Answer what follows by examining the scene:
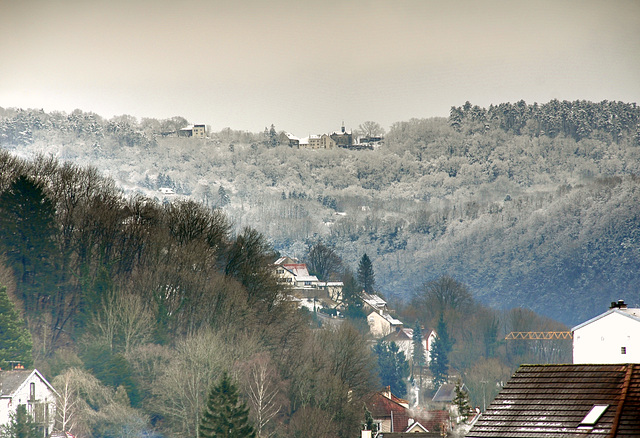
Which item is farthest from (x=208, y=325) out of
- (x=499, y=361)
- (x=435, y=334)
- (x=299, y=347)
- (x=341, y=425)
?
(x=435, y=334)

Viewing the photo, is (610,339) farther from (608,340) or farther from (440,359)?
(440,359)

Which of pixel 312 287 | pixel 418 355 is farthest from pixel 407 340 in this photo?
pixel 312 287

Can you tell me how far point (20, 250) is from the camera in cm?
8288

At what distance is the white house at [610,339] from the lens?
1503 inches

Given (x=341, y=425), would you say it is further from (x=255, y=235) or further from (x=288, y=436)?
(x=255, y=235)

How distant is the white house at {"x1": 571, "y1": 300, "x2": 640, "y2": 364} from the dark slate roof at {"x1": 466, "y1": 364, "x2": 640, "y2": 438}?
10064mm

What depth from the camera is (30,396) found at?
212 feet

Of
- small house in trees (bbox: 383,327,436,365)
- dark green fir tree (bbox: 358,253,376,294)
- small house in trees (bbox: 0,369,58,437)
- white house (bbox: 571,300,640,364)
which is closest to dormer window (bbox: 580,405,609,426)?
white house (bbox: 571,300,640,364)

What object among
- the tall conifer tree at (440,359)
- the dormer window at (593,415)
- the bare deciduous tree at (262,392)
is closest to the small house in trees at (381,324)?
the tall conifer tree at (440,359)

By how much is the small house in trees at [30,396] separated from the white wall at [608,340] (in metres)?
31.1

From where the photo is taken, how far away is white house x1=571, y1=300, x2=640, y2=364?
3819 cm

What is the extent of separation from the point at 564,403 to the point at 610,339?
12069 mm

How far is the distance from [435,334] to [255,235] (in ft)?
222

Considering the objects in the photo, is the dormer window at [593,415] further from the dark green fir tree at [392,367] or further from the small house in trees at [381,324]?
the small house in trees at [381,324]
